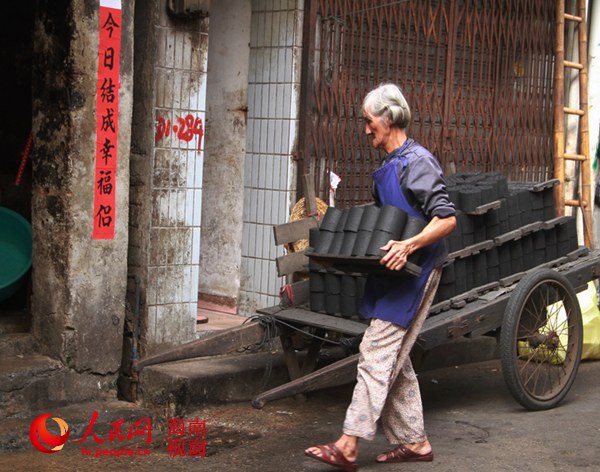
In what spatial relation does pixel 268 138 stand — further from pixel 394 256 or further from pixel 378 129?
pixel 394 256

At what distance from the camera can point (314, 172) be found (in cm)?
852

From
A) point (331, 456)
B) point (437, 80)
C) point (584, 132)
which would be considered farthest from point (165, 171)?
point (584, 132)

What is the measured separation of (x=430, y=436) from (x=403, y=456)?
0.68m

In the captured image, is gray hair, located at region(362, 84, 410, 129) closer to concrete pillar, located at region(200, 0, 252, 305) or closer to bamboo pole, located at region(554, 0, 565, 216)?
concrete pillar, located at region(200, 0, 252, 305)

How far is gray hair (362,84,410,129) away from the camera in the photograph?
5450mm

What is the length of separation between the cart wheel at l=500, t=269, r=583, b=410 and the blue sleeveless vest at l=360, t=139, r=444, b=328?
1.28 metres

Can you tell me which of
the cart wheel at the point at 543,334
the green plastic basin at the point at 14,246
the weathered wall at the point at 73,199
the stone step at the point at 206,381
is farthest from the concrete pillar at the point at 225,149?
the cart wheel at the point at 543,334

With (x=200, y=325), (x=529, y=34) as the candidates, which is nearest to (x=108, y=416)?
(x=200, y=325)

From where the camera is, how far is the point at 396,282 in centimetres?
542

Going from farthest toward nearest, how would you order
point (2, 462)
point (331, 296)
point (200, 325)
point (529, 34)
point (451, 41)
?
1. point (529, 34)
2. point (451, 41)
3. point (200, 325)
4. point (331, 296)
5. point (2, 462)

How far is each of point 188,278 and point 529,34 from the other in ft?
15.8

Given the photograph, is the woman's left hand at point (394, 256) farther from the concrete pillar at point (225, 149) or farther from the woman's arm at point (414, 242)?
the concrete pillar at point (225, 149)

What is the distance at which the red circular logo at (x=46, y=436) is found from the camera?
6280 mm

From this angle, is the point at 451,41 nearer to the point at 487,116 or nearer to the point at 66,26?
the point at 487,116
